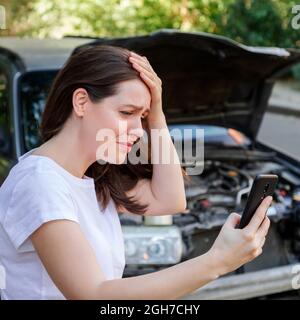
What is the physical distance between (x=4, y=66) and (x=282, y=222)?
2155 mm

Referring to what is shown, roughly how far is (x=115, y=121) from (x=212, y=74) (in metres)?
3.17

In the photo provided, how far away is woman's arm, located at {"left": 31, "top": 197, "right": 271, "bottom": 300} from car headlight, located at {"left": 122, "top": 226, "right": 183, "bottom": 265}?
174 cm

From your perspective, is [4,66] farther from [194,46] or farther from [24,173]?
[24,173]

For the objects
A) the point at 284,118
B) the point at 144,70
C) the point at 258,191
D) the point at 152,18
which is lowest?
the point at 284,118

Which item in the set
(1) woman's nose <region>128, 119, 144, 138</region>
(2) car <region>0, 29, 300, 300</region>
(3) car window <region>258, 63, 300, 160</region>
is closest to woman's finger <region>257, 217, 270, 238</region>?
(1) woman's nose <region>128, 119, 144, 138</region>

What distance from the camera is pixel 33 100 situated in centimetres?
377

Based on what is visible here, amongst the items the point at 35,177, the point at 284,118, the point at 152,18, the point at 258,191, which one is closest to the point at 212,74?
the point at 258,191

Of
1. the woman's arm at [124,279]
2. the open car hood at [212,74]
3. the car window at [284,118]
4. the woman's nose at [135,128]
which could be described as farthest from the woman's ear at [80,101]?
the car window at [284,118]

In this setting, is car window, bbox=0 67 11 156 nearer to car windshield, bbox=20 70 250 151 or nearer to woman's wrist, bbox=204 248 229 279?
car windshield, bbox=20 70 250 151

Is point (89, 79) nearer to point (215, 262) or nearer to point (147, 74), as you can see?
point (147, 74)

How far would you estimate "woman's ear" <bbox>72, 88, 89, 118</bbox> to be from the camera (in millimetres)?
1384

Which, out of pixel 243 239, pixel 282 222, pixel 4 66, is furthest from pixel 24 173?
pixel 4 66

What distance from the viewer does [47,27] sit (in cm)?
1201

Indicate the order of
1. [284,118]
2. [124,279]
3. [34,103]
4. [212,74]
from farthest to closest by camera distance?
[284,118]
[212,74]
[34,103]
[124,279]
